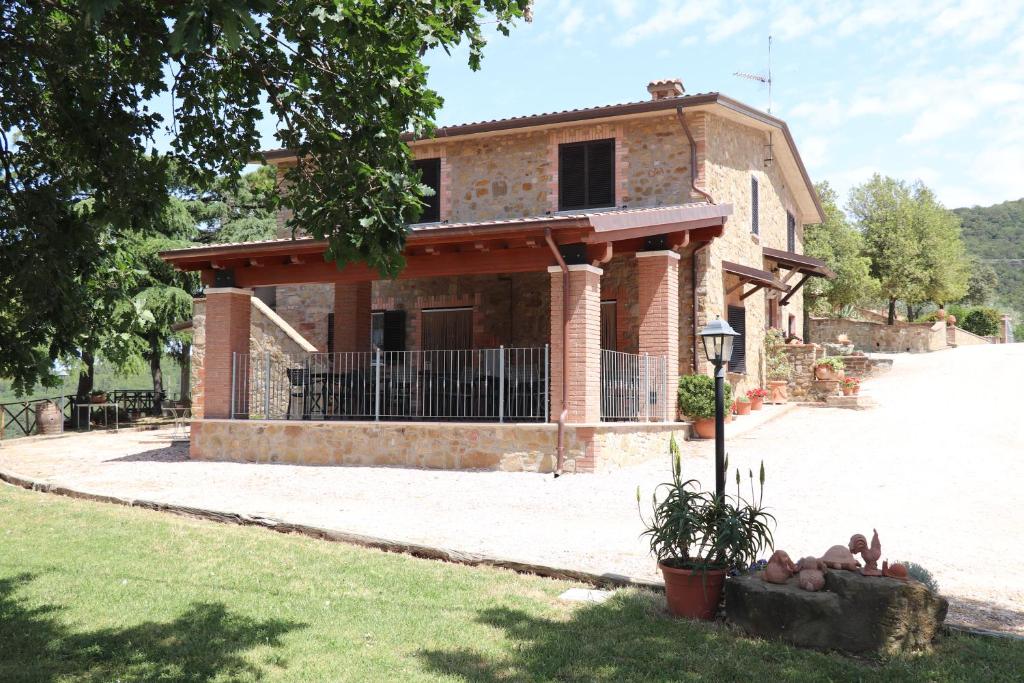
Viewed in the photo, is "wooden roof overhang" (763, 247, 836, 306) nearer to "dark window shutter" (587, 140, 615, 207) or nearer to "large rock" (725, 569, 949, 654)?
"dark window shutter" (587, 140, 615, 207)

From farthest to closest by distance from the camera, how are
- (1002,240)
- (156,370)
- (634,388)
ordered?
(1002,240) → (156,370) → (634,388)

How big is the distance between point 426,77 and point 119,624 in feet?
13.4

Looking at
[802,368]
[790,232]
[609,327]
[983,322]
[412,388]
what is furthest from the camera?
[983,322]

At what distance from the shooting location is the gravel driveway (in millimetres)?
6957

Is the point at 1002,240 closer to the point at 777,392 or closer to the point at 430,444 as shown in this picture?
the point at 777,392

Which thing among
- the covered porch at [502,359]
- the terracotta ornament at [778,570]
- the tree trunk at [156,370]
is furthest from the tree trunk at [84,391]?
the terracotta ornament at [778,570]

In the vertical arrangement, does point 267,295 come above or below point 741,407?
above

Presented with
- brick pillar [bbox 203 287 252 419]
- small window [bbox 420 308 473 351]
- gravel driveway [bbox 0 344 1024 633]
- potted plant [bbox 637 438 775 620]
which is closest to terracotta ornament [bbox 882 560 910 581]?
potted plant [bbox 637 438 775 620]

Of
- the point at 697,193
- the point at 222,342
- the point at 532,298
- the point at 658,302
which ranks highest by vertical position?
the point at 697,193

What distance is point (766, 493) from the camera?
373 inches

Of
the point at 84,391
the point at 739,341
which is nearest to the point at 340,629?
the point at 739,341

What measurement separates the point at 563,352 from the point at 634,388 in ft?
5.88

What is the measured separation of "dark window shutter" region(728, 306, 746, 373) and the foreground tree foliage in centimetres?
1165

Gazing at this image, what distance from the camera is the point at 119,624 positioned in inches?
207
